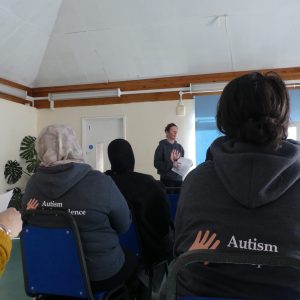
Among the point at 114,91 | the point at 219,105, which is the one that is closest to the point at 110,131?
the point at 114,91

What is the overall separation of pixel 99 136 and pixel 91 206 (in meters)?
4.45

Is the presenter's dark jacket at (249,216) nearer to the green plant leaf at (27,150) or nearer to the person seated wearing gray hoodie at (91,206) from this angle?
the person seated wearing gray hoodie at (91,206)

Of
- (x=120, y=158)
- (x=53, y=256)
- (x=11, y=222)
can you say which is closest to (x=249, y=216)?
(x=11, y=222)

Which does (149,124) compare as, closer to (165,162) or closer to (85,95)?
(85,95)

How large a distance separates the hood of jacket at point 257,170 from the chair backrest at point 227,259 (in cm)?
16

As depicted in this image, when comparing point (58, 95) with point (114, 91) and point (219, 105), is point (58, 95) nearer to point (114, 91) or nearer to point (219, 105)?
point (114, 91)

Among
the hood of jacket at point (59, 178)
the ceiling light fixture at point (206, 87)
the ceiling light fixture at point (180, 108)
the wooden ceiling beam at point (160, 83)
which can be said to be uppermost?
the wooden ceiling beam at point (160, 83)

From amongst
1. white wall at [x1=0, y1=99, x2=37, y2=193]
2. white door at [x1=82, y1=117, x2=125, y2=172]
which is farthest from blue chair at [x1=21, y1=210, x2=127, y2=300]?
white door at [x1=82, y1=117, x2=125, y2=172]

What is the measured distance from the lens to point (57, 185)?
55.0 inches

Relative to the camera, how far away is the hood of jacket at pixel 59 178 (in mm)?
1387

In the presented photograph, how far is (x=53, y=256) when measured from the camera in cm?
131

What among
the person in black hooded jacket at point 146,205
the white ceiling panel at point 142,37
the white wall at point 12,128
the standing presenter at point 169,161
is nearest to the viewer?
the person in black hooded jacket at point 146,205

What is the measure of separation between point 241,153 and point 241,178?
71mm

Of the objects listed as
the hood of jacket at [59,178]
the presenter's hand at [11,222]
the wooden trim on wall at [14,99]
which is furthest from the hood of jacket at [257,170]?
the wooden trim on wall at [14,99]
